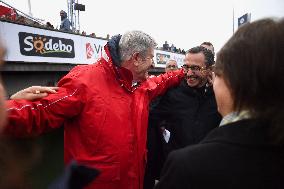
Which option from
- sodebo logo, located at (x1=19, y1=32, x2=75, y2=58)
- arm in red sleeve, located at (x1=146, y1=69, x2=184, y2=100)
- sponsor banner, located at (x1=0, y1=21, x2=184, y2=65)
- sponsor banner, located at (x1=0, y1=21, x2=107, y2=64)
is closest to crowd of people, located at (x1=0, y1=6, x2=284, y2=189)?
arm in red sleeve, located at (x1=146, y1=69, x2=184, y2=100)

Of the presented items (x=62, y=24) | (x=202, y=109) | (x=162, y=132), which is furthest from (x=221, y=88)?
(x=62, y=24)

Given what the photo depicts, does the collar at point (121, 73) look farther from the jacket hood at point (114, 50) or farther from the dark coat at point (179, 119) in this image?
the dark coat at point (179, 119)

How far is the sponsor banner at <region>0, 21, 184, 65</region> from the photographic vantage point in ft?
31.1

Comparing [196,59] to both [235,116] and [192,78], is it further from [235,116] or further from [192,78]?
[235,116]

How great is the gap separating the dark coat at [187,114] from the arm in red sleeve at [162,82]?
62 millimetres

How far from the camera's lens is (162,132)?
10.1ft

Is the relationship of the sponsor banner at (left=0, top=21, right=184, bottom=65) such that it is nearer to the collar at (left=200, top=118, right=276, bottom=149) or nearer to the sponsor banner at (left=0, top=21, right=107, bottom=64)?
the sponsor banner at (left=0, top=21, right=107, bottom=64)

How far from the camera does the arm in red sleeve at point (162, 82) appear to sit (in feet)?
9.40

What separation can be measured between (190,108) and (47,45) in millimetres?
8646

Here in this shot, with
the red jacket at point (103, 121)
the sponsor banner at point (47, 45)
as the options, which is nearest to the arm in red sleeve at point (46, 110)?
the red jacket at point (103, 121)

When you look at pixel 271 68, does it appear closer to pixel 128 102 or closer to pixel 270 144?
pixel 270 144

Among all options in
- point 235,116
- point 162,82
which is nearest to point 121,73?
point 162,82

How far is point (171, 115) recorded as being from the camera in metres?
2.98

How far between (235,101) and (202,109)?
5.58ft
